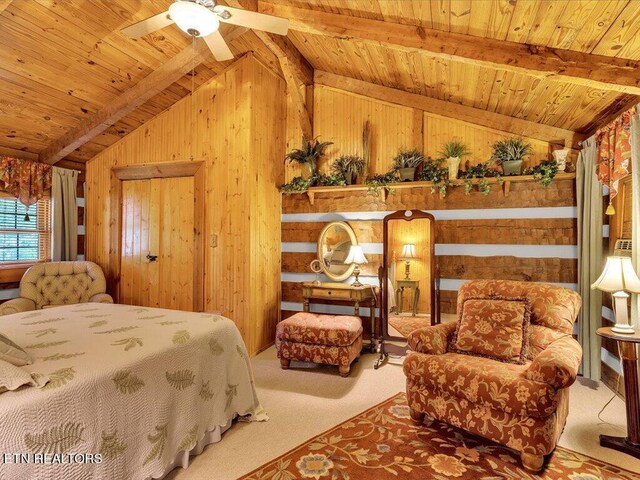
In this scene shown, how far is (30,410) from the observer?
52.1 inches

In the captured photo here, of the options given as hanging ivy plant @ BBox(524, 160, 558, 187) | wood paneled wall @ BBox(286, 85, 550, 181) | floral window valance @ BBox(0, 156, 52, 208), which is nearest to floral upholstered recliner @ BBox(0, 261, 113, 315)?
floral window valance @ BBox(0, 156, 52, 208)

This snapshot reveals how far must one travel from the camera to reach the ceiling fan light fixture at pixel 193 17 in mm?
2139

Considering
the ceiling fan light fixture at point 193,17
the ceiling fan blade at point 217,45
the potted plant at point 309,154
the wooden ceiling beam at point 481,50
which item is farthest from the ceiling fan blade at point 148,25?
the potted plant at point 309,154

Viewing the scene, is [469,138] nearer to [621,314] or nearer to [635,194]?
[635,194]

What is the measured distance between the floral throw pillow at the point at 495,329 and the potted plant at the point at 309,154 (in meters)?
2.72

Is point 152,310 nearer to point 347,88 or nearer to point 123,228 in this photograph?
point 123,228

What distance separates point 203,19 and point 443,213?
10.1ft

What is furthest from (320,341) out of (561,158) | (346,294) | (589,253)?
(561,158)

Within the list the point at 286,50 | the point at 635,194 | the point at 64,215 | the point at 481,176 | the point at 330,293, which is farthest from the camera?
the point at 64,215

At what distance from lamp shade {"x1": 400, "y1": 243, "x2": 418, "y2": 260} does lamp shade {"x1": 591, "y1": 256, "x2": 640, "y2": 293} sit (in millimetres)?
1763

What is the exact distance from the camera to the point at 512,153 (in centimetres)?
379

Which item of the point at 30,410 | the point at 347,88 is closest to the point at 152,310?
the point at 30,410

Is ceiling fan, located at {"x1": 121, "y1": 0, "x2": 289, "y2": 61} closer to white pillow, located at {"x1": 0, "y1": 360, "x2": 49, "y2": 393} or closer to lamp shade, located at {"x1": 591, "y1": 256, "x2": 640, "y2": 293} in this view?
white pillow, located at {"x1": 0, "y1": 360, "x2": 49, "y2": 393}

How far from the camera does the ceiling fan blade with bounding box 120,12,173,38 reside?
92.4 inches
